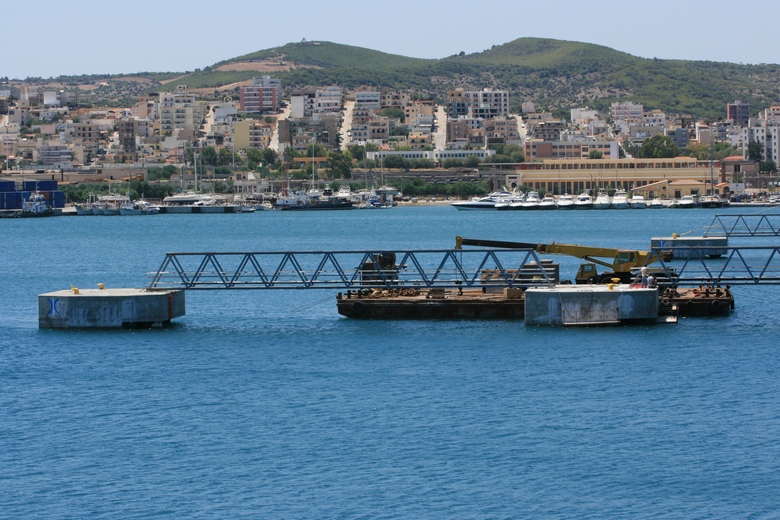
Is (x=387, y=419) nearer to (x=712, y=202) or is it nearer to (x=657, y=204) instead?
(x=712, y=202)

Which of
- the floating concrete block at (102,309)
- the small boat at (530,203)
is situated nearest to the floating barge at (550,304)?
the floating concrete block at (102,309)

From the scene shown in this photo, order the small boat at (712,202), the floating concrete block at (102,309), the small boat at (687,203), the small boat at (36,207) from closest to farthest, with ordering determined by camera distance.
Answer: the floating concrete block at (102,309) → the small boat at (36,207) → the small boat at (712,202) → the small boat at (687,203)

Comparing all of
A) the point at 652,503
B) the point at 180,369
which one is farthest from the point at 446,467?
the point at 180,369

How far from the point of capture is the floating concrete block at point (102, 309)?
45.8 meters

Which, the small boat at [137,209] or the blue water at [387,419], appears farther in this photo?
the small boat at [137,209]

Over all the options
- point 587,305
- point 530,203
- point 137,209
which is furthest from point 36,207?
point 587,305

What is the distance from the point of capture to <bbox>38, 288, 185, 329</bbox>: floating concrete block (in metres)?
45.8

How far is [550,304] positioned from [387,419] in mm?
12516

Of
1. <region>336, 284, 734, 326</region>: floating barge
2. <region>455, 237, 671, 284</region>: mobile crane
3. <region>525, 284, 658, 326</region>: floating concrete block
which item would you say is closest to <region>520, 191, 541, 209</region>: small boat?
<region>455, 237, 671, 284</region>: mobile crane

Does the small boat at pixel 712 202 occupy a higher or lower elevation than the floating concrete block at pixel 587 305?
lower

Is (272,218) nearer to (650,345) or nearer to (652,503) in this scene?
(650,345)

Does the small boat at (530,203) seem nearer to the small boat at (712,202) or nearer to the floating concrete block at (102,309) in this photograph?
the small boat at (712,202)

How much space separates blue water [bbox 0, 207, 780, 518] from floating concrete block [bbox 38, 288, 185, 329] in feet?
1.59

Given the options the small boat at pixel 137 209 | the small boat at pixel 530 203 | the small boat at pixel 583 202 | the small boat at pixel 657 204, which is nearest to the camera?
the small boat at pixel 530 203
